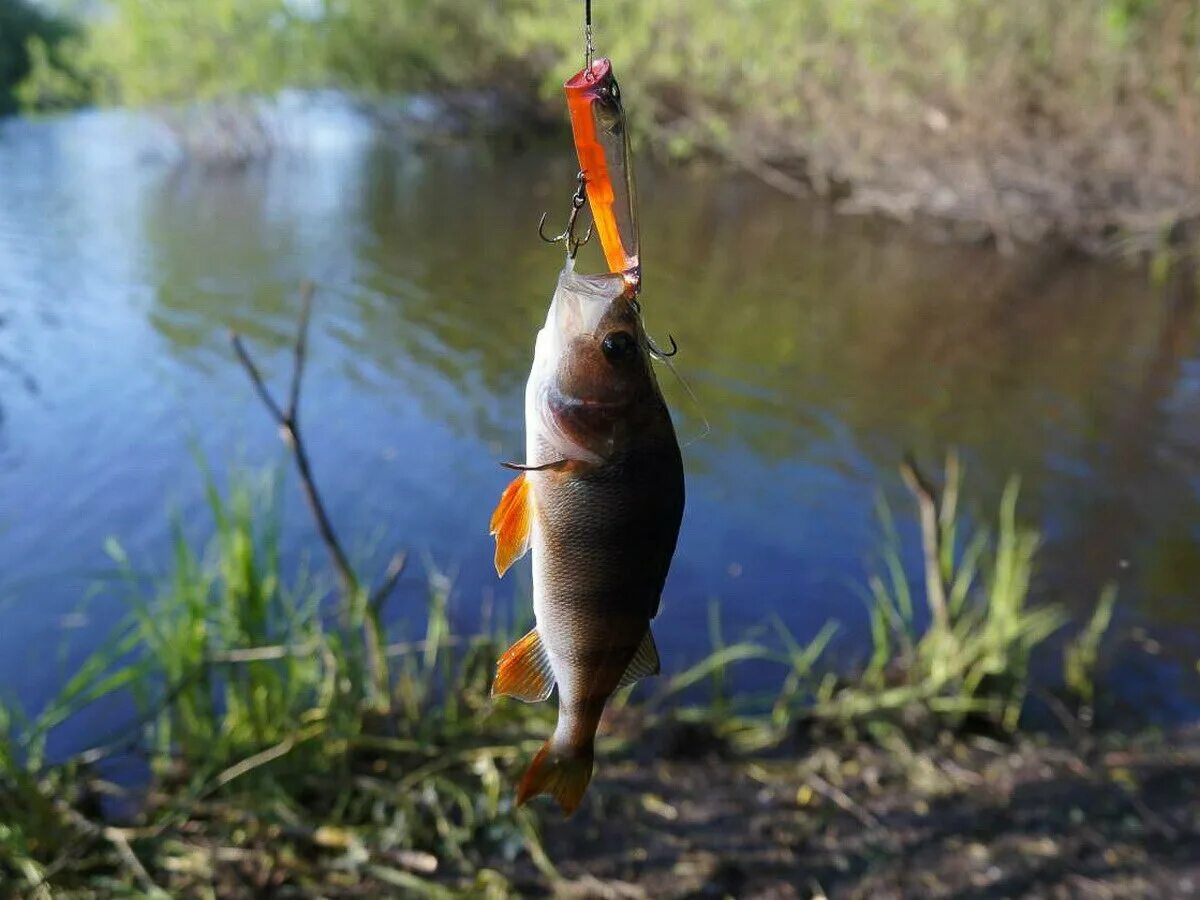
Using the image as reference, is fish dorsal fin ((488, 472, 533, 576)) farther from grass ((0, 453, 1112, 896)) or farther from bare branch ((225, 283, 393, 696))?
grass ((0, 453, 1112, 896))

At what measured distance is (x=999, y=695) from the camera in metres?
4.71

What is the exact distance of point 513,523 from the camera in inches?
66.9

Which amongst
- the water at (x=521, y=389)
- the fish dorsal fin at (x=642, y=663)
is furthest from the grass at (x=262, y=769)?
the fish dorsal fin at (x=642, y=663)

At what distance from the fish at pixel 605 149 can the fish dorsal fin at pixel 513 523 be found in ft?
1.40


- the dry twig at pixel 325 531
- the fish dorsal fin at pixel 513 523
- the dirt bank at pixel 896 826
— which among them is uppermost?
the fish dorsal fin at pixel 513 523

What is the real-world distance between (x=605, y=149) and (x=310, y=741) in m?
3.04

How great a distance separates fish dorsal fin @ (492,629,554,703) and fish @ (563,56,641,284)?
0.67m

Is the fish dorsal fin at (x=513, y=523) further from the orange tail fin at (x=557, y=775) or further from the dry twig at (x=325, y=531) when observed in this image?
the dry twig at (x=325, y=531)

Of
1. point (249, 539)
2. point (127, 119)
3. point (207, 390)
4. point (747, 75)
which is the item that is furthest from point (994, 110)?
point (127, 119)

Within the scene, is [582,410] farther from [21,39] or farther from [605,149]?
[21,39]

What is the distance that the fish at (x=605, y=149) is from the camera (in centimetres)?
144

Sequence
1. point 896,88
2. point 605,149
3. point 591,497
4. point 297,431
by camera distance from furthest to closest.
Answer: point 896,88
point 297,431
point 591,497
point 605,149

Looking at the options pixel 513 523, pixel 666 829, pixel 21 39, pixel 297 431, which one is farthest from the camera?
pixel 21 39

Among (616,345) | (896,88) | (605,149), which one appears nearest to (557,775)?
(616,345)
